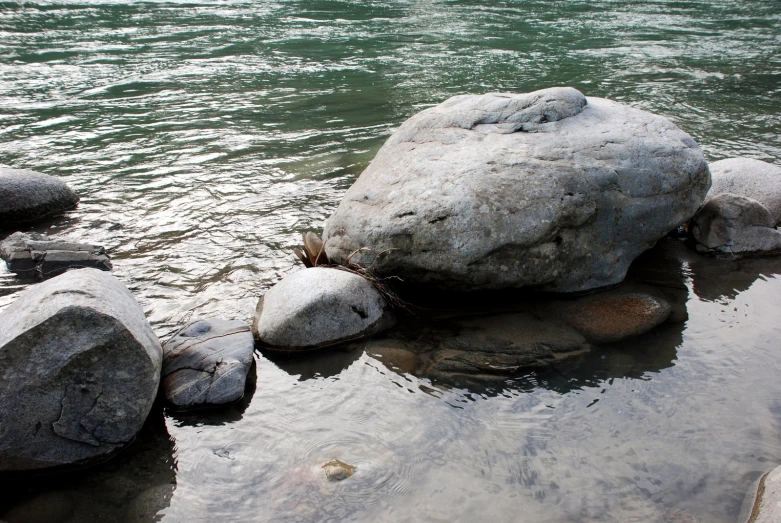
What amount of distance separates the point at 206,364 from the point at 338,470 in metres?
1.30

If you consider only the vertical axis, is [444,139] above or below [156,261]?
above

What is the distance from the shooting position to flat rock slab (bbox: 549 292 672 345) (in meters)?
5.32

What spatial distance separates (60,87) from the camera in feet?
41.0

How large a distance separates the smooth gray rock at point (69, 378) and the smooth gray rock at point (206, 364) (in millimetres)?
330

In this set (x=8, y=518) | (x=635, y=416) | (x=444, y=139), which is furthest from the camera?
(x=444, y=139)

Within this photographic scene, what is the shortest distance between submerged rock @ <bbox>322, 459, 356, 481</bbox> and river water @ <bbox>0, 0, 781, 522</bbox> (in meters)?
0.06

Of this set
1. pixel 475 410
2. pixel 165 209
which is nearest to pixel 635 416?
pixel 475 410

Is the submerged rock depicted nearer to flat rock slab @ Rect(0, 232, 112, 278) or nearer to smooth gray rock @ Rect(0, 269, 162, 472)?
smooth gray rock @ Rect(0, 269, 162, 472)

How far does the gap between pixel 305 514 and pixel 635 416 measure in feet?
7.31

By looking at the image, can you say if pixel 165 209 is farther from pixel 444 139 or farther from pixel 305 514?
pixel 305 514

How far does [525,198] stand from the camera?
221 inches

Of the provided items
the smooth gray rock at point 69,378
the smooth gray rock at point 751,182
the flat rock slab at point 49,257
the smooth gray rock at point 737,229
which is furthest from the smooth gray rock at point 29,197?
the smooth gray rock at point 751,182

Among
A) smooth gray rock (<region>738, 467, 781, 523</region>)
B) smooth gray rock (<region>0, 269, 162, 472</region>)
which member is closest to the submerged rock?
smooth gray rock (<region>0, 269, 162, 472</region>)

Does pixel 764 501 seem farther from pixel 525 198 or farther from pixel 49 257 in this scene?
pixel 49 257
